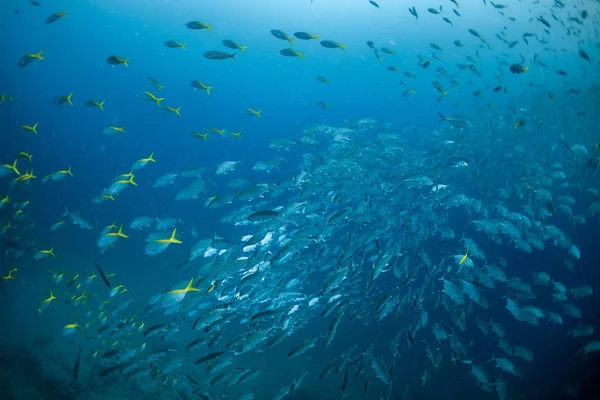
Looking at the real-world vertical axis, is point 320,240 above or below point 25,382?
above

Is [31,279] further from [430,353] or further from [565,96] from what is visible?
[565,96]

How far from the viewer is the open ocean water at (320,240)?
6730 mm

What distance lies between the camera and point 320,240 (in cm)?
888

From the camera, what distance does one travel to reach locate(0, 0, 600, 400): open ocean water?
6730 millimetres

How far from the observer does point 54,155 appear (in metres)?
37.4

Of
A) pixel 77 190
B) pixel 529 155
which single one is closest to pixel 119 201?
pixel 77 190

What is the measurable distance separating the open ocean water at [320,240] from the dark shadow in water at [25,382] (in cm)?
7

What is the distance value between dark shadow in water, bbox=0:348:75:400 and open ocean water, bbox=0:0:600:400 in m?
0.07

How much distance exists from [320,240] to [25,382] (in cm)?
931

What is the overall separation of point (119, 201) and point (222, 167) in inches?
1071

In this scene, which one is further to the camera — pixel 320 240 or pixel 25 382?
pixel 25 382

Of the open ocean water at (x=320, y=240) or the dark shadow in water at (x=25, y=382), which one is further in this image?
the dark shadow in water at (x=25, y=382)

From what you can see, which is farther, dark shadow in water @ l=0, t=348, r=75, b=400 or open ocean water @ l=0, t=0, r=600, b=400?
dark shadow in water @ l=0, t=348, r=75, b=400

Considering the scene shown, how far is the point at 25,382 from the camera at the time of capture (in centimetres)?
917
